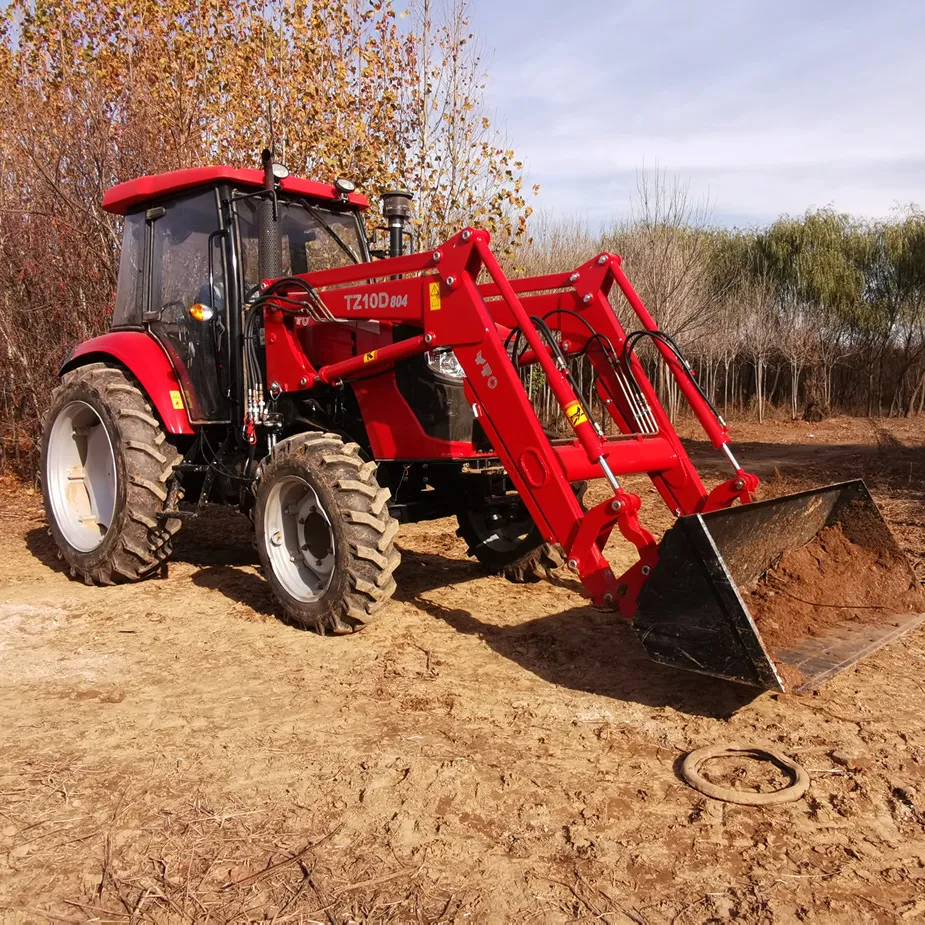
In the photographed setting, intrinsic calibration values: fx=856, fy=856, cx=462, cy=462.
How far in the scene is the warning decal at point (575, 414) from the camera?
4023 mm

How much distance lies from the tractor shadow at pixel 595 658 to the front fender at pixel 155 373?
1.88 metres

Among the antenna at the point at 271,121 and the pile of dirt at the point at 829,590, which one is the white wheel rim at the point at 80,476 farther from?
the antenna at the point at 271,121

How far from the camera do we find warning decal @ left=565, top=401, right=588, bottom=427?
4023 mm

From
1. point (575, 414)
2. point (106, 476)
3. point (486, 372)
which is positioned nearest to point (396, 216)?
point (486, 372)

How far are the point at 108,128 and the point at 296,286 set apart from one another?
19.6 ft

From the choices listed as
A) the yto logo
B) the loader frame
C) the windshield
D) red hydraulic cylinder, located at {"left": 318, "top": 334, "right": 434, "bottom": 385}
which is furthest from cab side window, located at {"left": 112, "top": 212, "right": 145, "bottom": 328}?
the yto logo

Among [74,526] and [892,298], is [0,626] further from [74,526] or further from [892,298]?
[892,298]

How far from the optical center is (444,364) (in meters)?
4.97

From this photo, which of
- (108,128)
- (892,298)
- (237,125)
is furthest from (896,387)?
(108,128)

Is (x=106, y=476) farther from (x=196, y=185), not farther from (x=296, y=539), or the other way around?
(x=196, y=185)

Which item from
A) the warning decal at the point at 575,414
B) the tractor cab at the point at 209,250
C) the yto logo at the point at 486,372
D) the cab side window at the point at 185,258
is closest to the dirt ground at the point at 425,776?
the warning decal at the point at 575,414

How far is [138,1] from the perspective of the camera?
11.5 meters

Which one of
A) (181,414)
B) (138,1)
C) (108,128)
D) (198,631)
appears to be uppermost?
(138,1)

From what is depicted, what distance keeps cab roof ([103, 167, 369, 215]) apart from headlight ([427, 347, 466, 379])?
1552 millimetres
